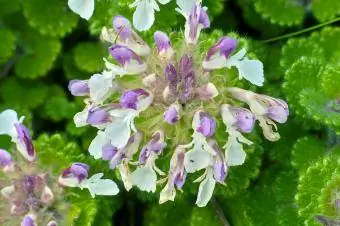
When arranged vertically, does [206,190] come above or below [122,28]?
below

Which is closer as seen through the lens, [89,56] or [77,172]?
[77,172]

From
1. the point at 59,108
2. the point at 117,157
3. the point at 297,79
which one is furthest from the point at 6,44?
the point at 297,79

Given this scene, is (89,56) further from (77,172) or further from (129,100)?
(129,100)

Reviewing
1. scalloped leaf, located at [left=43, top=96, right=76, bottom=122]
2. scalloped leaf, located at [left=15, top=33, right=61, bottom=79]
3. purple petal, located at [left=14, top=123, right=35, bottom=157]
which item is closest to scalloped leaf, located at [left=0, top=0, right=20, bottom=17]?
scalloped leaf, located at [left=15, top=33, right=61, bottom=79]

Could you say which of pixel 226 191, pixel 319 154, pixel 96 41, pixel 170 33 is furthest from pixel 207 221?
pixel 96 41

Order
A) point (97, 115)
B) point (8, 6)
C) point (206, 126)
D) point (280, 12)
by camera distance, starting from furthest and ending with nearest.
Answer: point (8, 6) → point (280, 12) → point (97, 115) → point (206, 126)

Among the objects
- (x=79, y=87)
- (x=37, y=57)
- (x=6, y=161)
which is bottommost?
(x=37, y=57)
